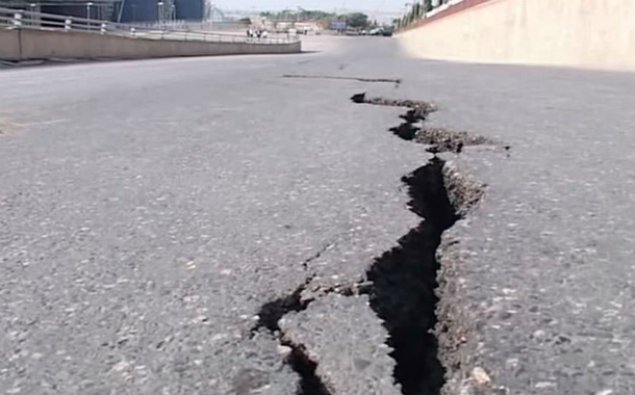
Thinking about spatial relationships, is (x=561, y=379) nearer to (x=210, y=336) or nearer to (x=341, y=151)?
(x=210, y=336)

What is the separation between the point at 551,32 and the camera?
1889 centimetres

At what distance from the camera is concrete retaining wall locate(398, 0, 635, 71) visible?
15.8 m

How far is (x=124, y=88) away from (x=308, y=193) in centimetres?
783

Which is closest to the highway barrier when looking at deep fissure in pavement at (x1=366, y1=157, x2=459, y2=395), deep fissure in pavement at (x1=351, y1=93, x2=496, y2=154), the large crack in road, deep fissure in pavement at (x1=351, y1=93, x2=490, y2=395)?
deep fissure in pavement at (x1=351, y1=93, x2=496, y2=154)

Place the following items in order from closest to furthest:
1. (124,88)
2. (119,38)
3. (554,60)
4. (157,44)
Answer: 1. (124,88)
2. (554,60)
3. (119,38)
4. (157,44)

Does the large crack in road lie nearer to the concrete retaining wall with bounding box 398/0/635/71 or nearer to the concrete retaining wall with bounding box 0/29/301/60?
the concrete retaining wall with bounding box 398/0/635/71

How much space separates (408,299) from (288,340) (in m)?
0.55

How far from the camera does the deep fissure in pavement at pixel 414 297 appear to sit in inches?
85.2

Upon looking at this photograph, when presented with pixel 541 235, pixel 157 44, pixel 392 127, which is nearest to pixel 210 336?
pixel 541 235

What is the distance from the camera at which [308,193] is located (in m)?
4.25

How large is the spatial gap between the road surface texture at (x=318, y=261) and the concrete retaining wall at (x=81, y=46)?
51.9 ft

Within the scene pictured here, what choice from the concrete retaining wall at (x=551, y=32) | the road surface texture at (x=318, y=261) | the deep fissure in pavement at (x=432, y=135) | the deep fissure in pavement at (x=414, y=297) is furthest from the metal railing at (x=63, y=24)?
the deep fissure in pavement at (x=414, y=297)

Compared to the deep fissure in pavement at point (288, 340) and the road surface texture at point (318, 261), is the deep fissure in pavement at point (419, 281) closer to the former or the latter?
the road surface texture at point (318, 261)

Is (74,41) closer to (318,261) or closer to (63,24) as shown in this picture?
(63,24)
